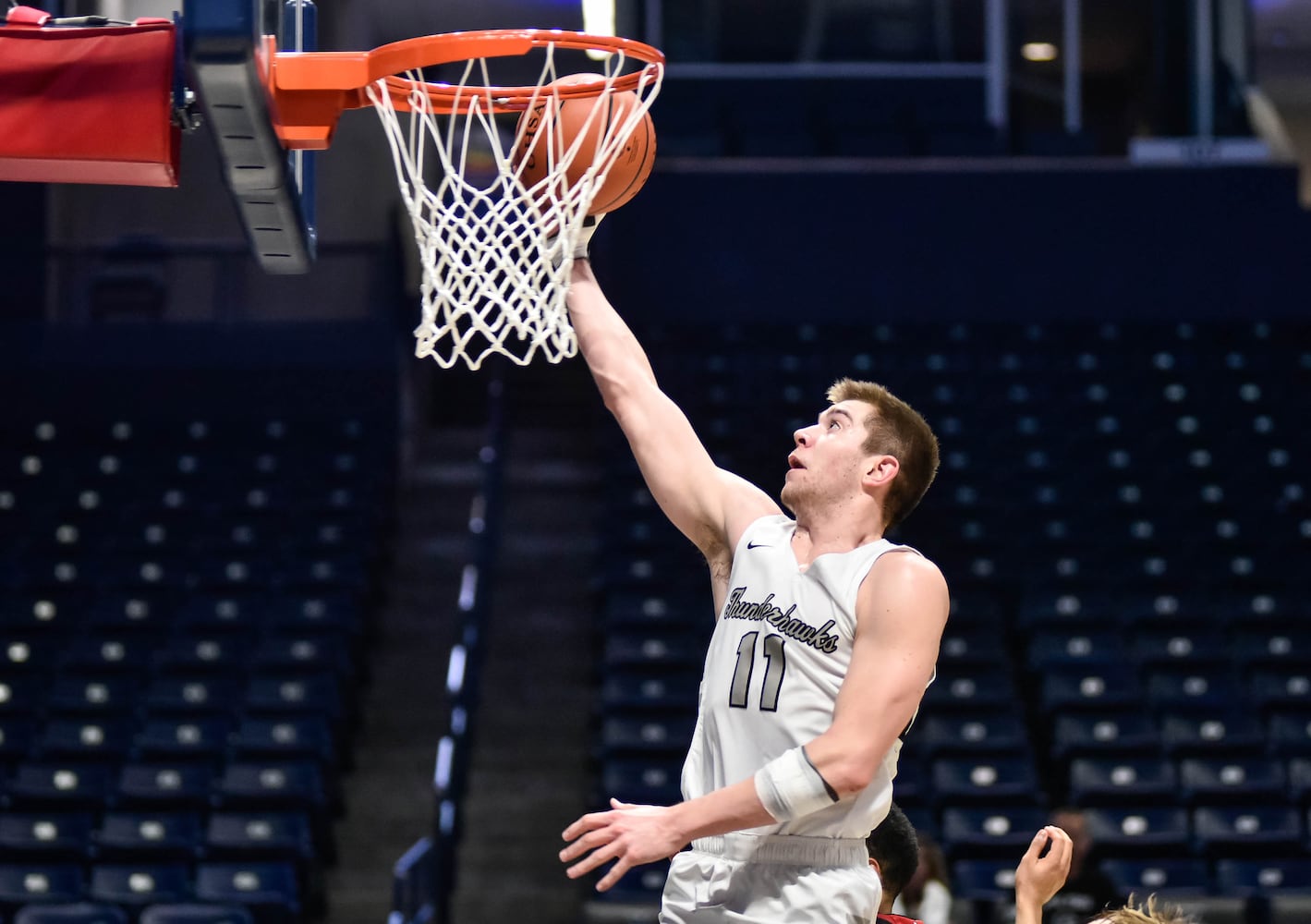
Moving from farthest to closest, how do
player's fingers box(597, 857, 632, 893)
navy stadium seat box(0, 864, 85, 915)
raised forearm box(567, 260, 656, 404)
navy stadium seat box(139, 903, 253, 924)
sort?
navy stadium seat box(0, 864, 85, 915) < navy stadium seat box(139, 903, 253, 924) < raised forearm box(567, 260, 656, 404) < player's fingers box(597, 857, 632, 893)

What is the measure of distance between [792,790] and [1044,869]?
61 centimetres

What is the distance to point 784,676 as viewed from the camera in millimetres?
2473

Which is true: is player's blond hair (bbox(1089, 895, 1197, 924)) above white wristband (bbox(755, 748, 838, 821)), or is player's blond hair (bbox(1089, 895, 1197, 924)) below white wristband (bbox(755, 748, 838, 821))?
below

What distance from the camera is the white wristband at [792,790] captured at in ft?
7.45

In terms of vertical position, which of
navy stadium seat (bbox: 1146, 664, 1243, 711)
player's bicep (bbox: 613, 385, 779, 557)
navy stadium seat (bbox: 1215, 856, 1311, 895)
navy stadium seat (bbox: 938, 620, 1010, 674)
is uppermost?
player's bicep (bbox: 613, 385, 779, 557)

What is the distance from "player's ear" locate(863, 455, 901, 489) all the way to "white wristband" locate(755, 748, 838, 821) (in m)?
0.50

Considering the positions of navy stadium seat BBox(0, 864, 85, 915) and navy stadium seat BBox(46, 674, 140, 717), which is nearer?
navy stadium seat BBox(0, 864, 85, 915)

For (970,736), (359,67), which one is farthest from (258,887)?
(359,67)

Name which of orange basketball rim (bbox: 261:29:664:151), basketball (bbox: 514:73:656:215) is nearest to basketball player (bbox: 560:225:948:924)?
basketball (bbox: 514:73:656:215)

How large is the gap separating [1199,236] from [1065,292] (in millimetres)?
1082

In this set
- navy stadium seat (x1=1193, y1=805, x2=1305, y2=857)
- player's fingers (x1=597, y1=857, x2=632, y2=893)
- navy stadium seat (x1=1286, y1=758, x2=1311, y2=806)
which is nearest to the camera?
player's fingers (x1=597, y1=857, x2=632, y2=893)

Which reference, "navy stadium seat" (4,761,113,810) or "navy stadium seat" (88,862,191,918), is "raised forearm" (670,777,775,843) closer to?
"navy stadium seat" (88,862,191,918)

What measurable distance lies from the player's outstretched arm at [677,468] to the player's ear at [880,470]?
224 millimetres

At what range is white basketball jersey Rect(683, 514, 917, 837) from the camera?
96.6 inches
